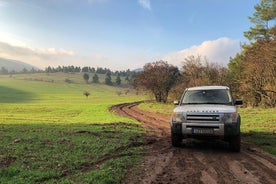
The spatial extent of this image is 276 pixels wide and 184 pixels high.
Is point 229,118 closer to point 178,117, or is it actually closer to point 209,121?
point 209,121

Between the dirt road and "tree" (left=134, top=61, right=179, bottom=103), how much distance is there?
150 ft

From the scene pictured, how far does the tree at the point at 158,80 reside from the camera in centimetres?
5699

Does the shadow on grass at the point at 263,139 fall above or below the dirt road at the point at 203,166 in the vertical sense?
below

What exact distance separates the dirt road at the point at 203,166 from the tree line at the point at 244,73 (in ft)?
85.2

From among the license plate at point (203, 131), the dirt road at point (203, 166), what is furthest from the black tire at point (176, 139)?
the license plate at point (203, 131)

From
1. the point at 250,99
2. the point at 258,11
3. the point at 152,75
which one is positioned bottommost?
the point at 250,99

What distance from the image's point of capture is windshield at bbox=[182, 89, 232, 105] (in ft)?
38.2

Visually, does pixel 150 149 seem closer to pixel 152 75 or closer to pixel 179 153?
pixel 179 153

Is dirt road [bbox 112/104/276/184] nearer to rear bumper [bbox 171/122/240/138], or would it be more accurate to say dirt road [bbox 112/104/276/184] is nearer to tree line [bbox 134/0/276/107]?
rear bumper [bbox 171/122/240/138]

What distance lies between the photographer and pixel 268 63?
110ft

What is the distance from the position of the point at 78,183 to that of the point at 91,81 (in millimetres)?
159846

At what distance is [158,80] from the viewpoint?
56625 millimetres

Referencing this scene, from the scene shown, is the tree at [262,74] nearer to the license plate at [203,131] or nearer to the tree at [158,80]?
the tree at [158,80]

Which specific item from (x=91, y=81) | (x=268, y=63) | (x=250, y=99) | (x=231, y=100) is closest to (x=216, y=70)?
(x=250, y=99)
